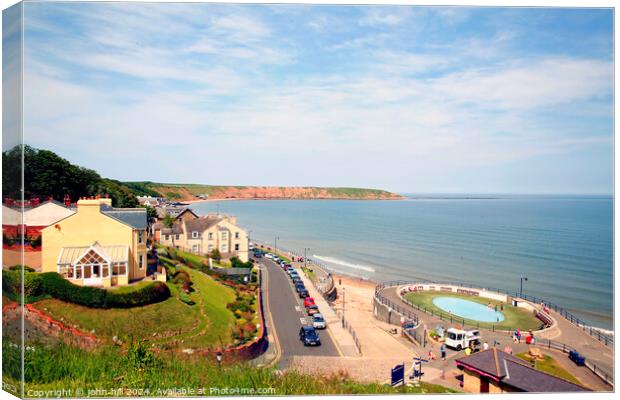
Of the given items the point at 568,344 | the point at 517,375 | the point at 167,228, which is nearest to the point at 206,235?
the point at 167,228

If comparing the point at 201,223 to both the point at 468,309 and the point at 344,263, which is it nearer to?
the point at 468,309

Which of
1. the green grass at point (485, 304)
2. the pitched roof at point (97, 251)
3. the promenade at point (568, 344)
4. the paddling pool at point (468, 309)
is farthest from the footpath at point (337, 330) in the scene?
the pitched roof at point (97, 251)

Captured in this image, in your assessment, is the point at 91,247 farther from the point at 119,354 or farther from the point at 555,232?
the point at 555,232

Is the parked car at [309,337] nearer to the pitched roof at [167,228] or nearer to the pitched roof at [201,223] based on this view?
the pitched roof at [201,223]

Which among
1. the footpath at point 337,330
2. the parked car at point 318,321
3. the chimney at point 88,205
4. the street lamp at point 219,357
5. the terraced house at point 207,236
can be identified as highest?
the chimney at point 88,205

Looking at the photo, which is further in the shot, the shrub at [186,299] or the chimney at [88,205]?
the shrub at [186,299]

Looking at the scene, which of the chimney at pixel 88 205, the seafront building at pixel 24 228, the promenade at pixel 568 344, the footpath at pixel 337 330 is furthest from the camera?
the footpath at pixel 337 330
